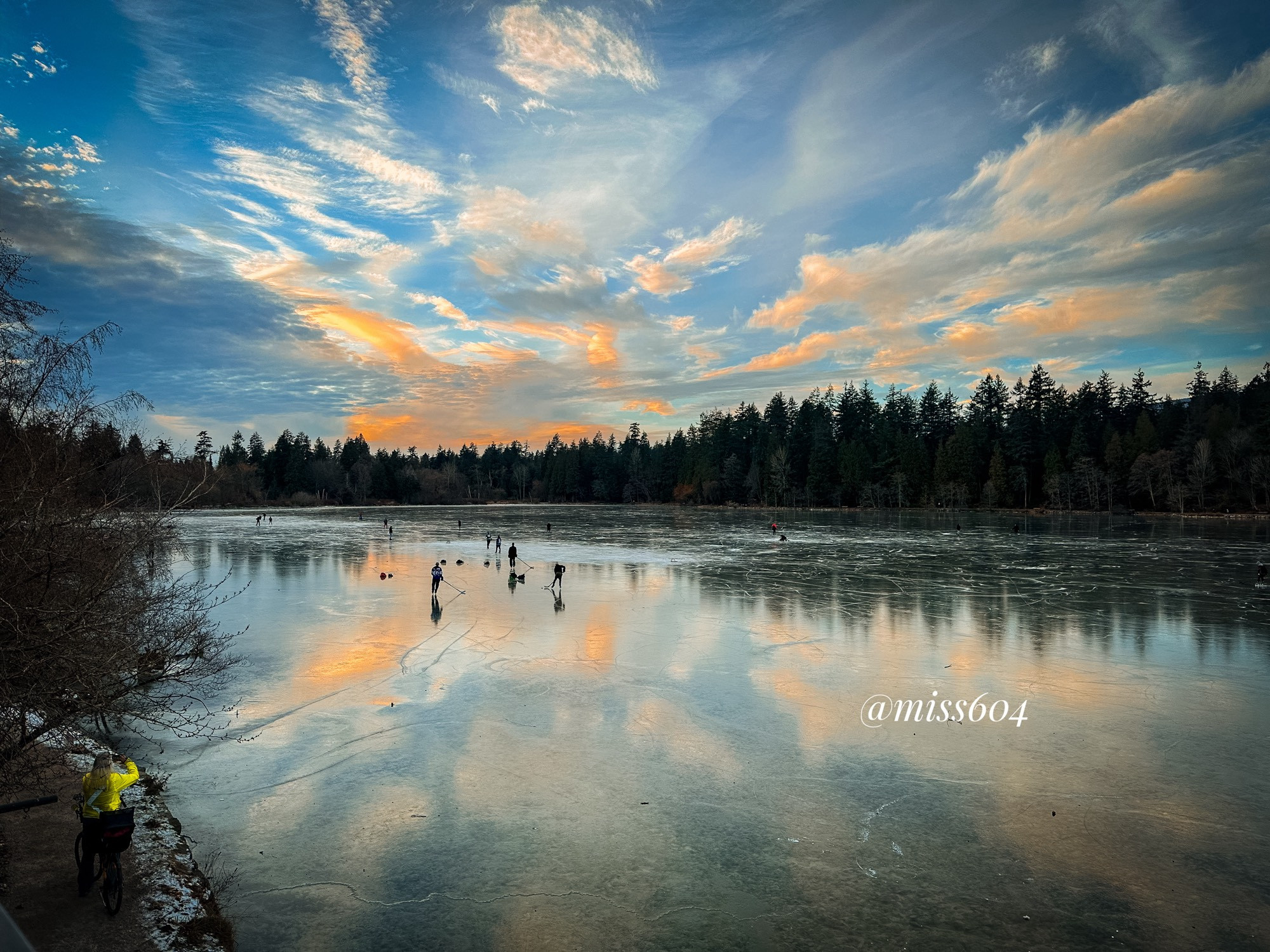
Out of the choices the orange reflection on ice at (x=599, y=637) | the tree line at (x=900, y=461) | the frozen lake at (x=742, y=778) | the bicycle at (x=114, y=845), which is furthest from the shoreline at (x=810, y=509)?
the bicycle at (x=114, y=845)

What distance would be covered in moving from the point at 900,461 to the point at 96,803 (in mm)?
106440

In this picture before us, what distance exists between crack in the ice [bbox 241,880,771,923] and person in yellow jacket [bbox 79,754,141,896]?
131 cm

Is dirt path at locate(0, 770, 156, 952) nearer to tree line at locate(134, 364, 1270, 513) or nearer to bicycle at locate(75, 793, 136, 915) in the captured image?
bicycle at locate(75, 793, 136, 915)

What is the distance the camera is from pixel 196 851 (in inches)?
286

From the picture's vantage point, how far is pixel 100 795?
19.8 ft

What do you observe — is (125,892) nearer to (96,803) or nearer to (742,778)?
(96,803)

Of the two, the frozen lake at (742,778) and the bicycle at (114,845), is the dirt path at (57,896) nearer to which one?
the bicycle at (114,845)

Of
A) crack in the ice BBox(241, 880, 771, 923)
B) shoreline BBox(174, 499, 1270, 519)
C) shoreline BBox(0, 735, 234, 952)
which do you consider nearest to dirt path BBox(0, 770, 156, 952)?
shoreline BBox(0, 735, 234, 952)

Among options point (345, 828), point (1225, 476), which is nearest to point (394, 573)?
point (345, 828)

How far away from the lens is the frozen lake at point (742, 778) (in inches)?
244

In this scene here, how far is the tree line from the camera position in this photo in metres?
80.4

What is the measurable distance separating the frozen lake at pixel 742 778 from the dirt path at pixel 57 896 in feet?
2.84

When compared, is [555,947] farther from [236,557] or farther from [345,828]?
[236,557]

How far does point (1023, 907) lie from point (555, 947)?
412cm
